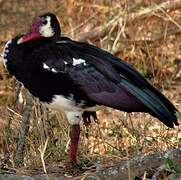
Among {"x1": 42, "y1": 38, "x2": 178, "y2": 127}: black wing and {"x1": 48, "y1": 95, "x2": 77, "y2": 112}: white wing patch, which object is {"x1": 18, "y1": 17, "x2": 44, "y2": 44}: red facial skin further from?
{"x1": 48, "y1": 95, "x2": 77, "y2": 112}: white wing patch

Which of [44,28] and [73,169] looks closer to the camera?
[73,169]

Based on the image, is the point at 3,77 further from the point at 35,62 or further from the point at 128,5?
the point at 35,62

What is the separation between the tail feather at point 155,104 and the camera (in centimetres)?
381

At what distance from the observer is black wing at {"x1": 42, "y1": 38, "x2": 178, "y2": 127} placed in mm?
3834

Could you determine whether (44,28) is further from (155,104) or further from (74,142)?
(155,104)

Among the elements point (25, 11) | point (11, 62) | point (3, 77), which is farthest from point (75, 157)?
point (25, 11)

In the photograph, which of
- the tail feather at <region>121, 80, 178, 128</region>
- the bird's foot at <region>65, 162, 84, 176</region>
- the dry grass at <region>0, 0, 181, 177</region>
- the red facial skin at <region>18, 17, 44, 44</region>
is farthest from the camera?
the dry grass at <region>0, 0, 181, 177</region>

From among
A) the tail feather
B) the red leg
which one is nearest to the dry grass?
the red leg

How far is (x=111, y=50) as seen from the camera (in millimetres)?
7633

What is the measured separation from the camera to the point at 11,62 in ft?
13.5

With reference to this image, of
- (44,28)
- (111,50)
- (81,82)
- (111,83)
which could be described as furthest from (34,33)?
(111,50)

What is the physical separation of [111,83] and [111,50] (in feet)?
12.4

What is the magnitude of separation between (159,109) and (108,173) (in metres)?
0.46

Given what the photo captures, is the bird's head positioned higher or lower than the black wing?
higher
